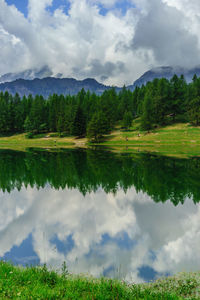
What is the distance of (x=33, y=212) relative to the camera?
1864 centimetres

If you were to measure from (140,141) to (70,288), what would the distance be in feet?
264

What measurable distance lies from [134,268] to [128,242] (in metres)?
3.01

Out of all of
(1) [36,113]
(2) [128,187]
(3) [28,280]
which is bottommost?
(2) [128,187]

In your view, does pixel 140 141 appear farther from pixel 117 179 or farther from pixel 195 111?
pixel 117 179

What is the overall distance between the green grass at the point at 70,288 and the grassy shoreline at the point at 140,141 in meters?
58.9

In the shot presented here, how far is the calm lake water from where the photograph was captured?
11203 millimetres

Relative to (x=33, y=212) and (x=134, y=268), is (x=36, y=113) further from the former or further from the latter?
(x=134, y=268)

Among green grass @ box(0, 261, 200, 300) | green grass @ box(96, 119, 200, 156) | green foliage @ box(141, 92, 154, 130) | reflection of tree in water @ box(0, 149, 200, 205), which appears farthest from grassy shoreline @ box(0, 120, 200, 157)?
green grass @ box(0, 261, 200, 300)

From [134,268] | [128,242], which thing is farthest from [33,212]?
[134,268]

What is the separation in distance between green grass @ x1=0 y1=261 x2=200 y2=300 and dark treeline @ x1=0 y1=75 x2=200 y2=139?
83.0 meters

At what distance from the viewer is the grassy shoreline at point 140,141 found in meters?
72.0

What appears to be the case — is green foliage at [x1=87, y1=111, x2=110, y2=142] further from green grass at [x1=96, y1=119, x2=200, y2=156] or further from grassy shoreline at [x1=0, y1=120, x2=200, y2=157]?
green grass at [x1=96, y1=119, x2=200, y2=156]

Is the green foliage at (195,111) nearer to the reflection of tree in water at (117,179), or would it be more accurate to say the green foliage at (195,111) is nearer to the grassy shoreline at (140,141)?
the grassy shoreline at (140,141)

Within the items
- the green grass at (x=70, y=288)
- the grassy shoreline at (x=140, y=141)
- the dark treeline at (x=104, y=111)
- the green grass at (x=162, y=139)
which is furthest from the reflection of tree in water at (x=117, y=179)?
the dark treeline at (x=104, y=111)
